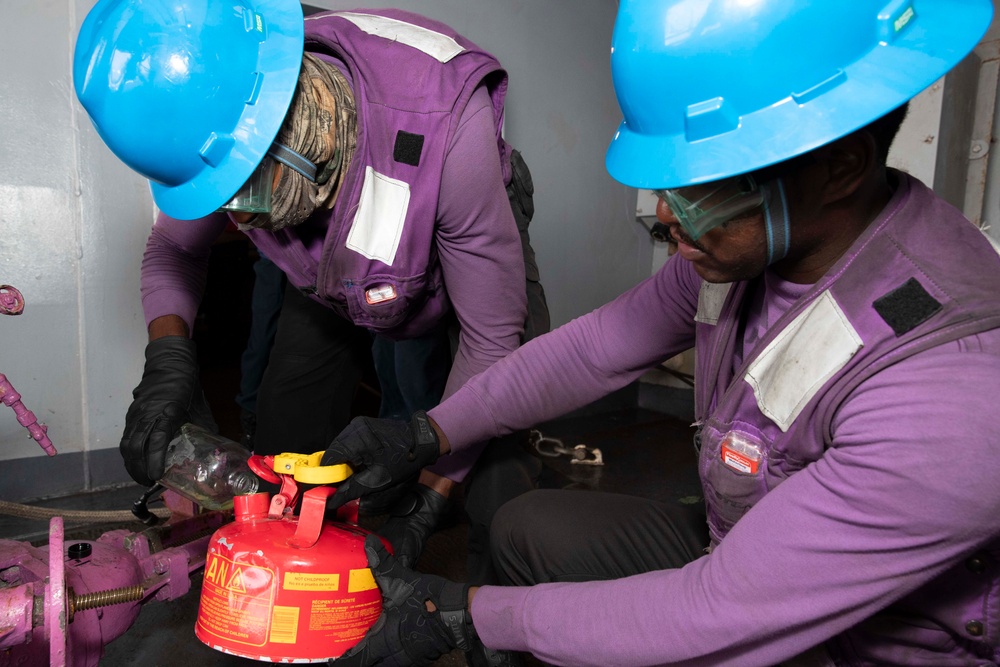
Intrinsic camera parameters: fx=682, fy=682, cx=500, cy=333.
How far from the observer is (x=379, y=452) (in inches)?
48.2

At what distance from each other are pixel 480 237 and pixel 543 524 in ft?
1.93

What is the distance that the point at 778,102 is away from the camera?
0.77 m

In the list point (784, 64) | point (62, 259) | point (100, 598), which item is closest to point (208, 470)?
point (100, 598)

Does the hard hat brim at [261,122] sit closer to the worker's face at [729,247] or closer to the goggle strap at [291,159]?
the goggle strap at [291,159]

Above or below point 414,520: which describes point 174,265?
above

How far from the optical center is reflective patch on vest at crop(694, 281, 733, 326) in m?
1.09

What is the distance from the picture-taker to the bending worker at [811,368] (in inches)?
28.0

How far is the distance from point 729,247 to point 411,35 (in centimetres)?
90

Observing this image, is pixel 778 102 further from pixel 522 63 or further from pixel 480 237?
pixel 522 63

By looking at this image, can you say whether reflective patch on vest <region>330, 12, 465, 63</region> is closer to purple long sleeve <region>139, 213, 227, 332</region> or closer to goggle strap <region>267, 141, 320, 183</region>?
goggle strap <region>267, 141, 320, 183</region>

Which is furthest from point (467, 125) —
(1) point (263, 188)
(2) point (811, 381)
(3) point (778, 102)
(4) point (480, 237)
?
(2) point (811, 381)

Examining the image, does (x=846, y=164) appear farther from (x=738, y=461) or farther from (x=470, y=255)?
(x=470, y=255)

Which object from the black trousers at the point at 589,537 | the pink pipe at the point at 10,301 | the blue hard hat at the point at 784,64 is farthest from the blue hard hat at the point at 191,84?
the black trousers at the point at 589,537

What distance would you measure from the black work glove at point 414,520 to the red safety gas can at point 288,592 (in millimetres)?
288
